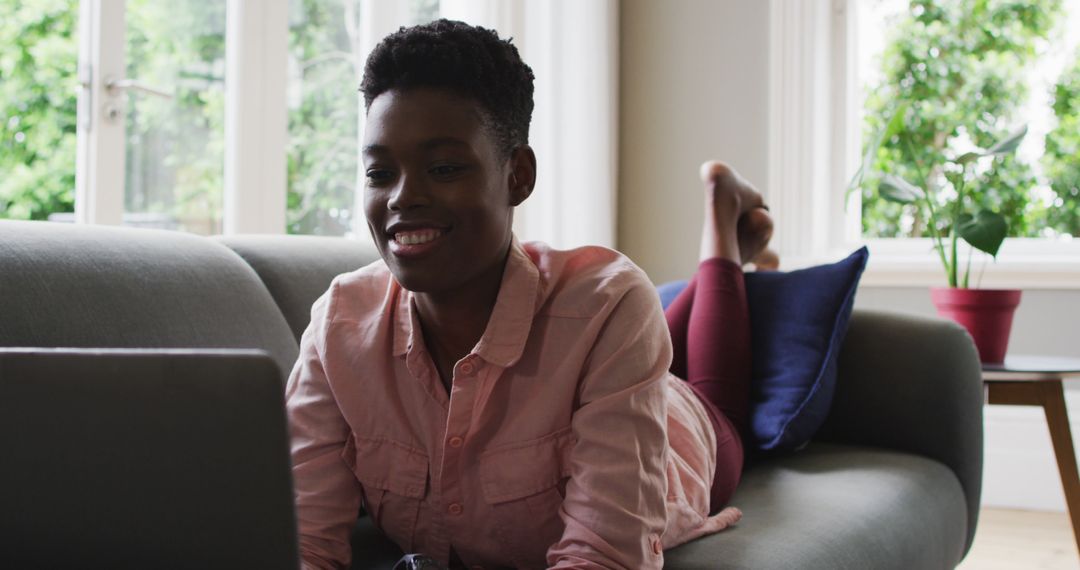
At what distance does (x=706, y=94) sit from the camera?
3568 mm

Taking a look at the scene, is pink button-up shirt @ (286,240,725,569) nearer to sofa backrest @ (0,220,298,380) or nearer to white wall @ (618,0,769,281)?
sofa backrest @ (0,220,298,380)

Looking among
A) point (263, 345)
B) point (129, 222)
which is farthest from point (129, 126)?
point (263, 345)

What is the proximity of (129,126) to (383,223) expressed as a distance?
1.72 metres

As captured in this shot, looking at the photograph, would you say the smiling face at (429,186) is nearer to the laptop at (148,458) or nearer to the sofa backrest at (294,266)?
the laptop at (148,458)

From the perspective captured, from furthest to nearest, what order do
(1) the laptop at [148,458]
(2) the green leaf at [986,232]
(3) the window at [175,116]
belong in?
(3) the window at [175,116] → (2) the green leaf at [986,232] → (1) the laptop at [148,458]

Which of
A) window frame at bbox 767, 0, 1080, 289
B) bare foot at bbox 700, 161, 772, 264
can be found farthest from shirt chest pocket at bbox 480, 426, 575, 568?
window frame at bbox 767, 0, 1080, 289

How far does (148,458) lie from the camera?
0.56 meters

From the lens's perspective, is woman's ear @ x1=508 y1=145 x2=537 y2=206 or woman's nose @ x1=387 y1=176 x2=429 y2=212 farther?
woman's ear @ x1=508 y1=145 x2=537 y2=206

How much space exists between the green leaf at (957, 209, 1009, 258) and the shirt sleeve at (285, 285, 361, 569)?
1623mm

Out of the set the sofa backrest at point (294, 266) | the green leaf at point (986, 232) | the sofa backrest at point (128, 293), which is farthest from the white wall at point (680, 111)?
the sofa backrest at point (128, 293)

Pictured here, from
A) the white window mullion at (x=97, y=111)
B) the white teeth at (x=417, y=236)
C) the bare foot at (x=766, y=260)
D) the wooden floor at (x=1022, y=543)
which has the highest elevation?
the white window mullion at (x=97, y=111)

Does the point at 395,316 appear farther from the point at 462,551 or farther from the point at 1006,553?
the point at 1006,553

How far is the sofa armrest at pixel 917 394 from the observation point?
1.79 metres

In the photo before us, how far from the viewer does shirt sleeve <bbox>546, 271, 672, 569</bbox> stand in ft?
3.04
